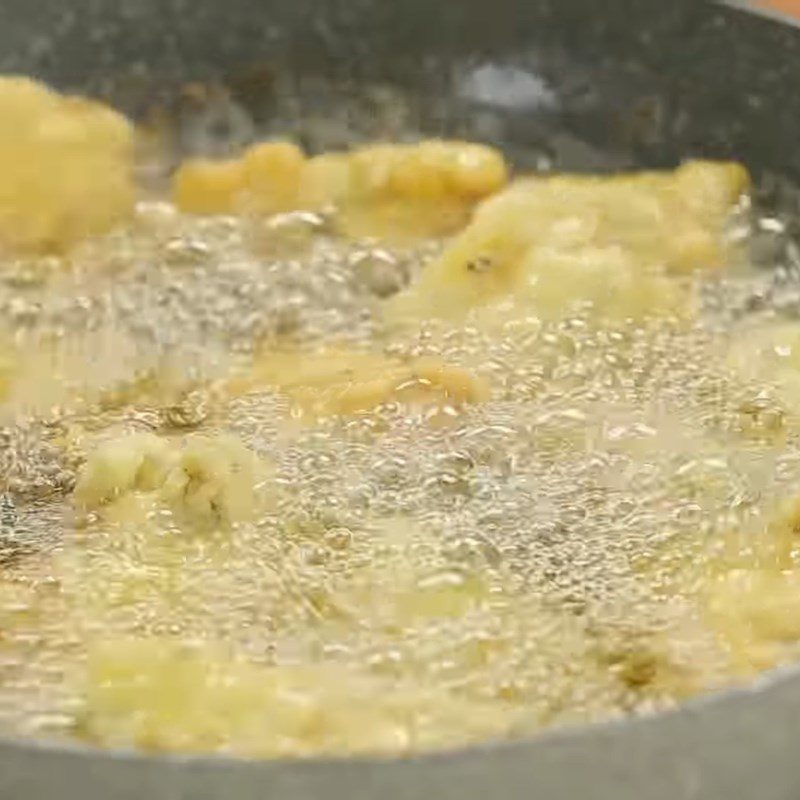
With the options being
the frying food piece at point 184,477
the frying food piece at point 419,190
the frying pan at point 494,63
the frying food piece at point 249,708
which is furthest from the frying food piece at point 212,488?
the frying pan at point 494,63

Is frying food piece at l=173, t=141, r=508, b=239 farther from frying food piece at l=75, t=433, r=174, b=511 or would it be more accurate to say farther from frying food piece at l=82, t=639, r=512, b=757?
frying food piece at l=82, t=639, r=512, b=757

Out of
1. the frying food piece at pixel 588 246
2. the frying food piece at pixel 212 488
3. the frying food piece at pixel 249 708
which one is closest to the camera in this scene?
the frying food piece at pixel 249 708

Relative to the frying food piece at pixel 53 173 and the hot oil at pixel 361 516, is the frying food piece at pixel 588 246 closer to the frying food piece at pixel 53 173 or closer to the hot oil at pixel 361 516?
the hot oil at pixel 361 516

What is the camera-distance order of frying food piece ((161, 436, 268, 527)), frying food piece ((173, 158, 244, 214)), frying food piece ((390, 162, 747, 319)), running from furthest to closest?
frying food piece ((173, 158, 244, 214)) → frying food piece ((390, 162, 747, 319)) → frying food piece ((161, 436, 268, 527))

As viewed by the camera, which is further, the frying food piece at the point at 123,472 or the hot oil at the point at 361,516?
the frying food piece at the point at 123,472

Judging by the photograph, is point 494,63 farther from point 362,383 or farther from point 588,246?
point 362,383

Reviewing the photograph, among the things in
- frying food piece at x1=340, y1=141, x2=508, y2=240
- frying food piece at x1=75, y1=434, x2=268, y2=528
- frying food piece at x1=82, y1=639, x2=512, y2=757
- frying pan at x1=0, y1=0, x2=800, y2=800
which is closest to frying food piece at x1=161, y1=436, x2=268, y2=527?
frying food piece at x1=75, y1=434, x2=268, y2=528
